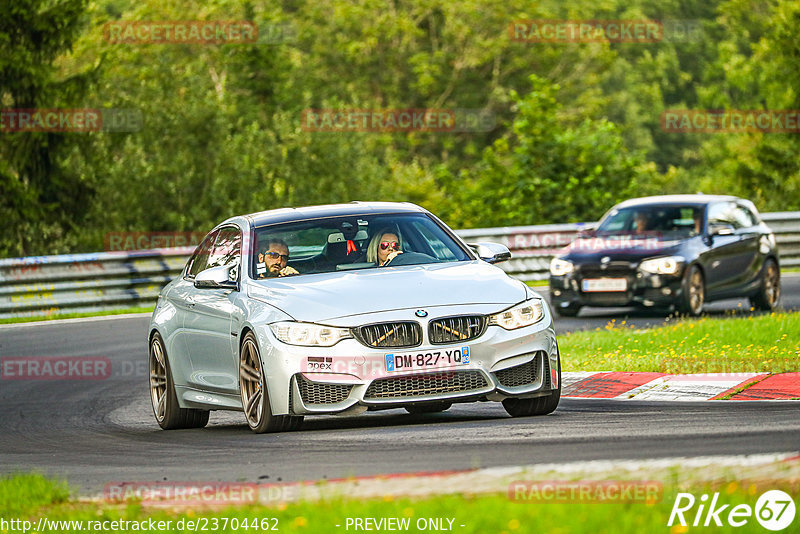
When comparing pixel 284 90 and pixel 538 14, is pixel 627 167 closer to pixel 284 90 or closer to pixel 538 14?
pixel 284 90

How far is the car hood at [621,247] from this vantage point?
19234mm

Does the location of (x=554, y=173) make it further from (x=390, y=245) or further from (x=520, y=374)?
(x=520, y=374)

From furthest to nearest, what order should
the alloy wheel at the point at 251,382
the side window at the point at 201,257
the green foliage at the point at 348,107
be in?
the green foliage at the point at 348,107
the side window at the point at 201,257
the alloy wheel at the point at 251,382

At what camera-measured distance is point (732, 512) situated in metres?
5.69

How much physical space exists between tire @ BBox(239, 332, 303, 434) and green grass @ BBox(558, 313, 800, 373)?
404 cm

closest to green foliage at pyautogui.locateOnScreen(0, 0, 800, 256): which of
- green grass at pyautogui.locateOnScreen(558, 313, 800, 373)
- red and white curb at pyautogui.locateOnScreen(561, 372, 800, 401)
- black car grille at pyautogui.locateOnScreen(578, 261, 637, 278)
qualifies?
black car grille at pyautogui.locateOnScreen(578, 261, 637, 278)

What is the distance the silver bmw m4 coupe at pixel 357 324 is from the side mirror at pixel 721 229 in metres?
8.96

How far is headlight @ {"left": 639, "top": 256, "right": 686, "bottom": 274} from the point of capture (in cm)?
1897

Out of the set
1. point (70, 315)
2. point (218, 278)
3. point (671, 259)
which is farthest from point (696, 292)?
point (218, 278)

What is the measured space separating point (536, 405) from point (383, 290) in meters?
1.35

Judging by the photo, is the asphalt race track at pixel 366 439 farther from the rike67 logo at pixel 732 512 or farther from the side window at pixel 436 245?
the rike67 logo at pixel 732 512

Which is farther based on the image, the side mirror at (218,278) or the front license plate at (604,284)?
the front license plate at (604,284)

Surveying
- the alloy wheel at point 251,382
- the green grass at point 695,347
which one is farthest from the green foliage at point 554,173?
the alloy wheel at point 251,382

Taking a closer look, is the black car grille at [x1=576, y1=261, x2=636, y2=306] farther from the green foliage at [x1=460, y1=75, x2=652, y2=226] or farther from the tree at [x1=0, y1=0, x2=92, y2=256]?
the tree at [x1=0, y1=0, x2=92, y2=256]
